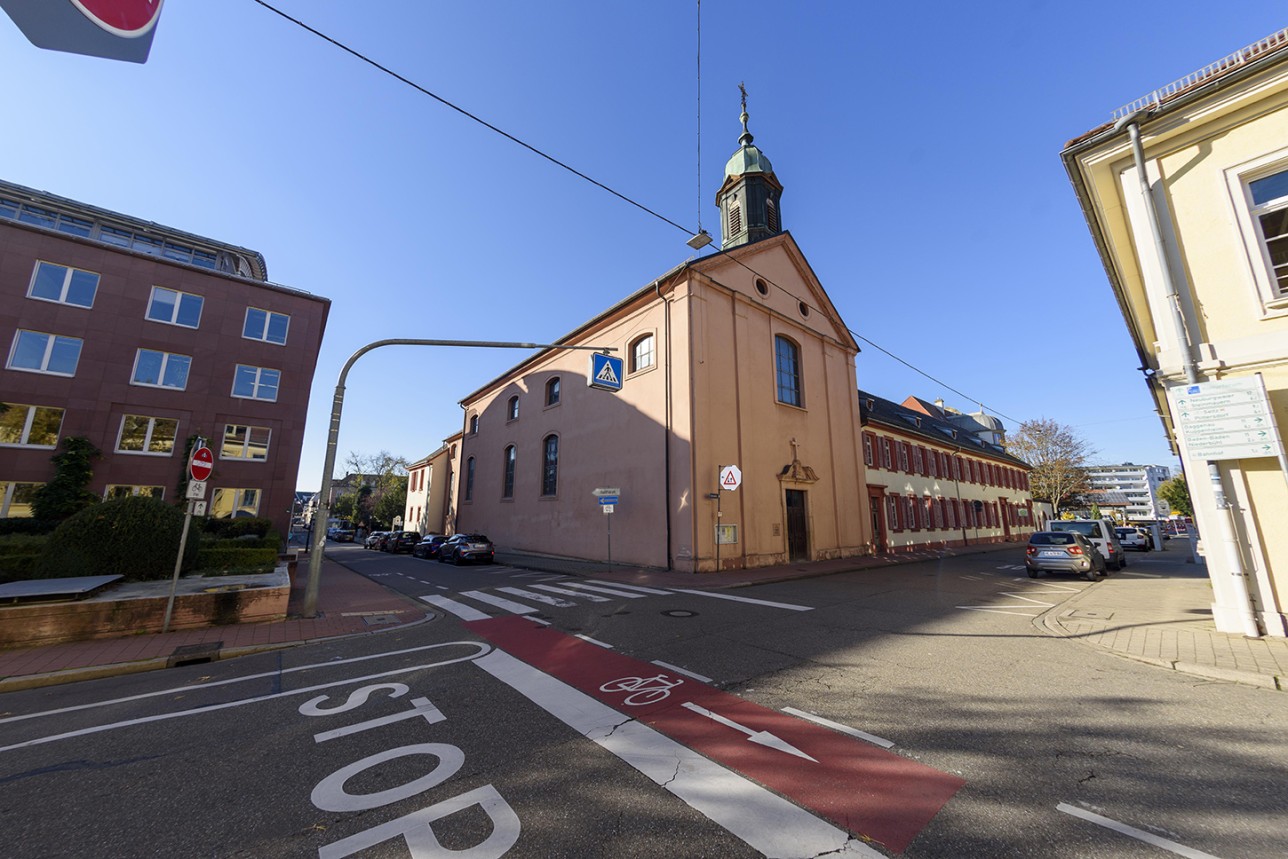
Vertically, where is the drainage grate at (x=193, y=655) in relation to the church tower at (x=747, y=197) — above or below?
below

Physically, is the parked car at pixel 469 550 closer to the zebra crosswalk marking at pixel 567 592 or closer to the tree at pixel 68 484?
the zebra crosswalk marking at pixel 567 592

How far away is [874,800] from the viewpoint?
2.92m

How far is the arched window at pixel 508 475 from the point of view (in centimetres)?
2895

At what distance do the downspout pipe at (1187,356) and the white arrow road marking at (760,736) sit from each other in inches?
293

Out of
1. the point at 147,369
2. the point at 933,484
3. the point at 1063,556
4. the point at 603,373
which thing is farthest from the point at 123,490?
the point at 933,484

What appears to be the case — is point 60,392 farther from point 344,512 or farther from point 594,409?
point 344,512

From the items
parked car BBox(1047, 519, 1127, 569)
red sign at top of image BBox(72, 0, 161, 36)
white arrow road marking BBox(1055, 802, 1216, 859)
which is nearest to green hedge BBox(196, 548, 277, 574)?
red sign at top of image BBox(72, 0, 161, 36)

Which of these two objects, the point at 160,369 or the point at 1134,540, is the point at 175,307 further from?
the point at 1134,540

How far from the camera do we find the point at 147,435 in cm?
1845

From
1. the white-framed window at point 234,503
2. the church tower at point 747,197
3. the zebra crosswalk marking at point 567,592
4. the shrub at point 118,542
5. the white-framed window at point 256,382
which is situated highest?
the church tower at point 747,197

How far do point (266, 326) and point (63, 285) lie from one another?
614 cm

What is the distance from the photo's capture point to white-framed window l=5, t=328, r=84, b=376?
56.2 feet

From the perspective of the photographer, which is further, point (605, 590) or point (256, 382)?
point (256, 382)

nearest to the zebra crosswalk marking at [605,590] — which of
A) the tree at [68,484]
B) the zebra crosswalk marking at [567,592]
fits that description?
the zebra crosswalk marking at [567,592]
